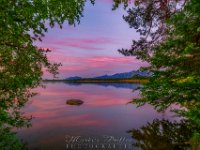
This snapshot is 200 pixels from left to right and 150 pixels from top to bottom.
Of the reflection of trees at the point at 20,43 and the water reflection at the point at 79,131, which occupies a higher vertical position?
the reflection of trees at the point at 20,43

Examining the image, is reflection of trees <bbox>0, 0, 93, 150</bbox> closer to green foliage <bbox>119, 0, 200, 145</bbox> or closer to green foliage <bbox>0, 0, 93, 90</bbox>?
green foliage <bbox>0, 0, 93, 90</bbox>

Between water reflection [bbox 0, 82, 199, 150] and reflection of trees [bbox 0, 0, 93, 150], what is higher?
reflection of trees [bbox 0, 0, 93, 150]

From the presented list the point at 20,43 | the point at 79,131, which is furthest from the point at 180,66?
the point at 79,131

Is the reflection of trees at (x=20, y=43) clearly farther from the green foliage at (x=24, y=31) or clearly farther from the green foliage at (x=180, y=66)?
the green foliage at (x=180, y=66)

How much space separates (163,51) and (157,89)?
63.6 inches

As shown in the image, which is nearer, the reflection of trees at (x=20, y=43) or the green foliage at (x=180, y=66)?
the reflection of trees at (x=20, y=43)

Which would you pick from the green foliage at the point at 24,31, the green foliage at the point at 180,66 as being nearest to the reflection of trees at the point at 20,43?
the green foliage at the point at 24,31

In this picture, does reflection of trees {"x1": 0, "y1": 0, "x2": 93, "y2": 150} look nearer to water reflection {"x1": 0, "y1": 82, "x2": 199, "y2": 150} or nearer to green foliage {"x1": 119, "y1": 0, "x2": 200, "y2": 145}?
water reflection {"x1": 0, "y1": 82, "x2": 199, "y2": 150}

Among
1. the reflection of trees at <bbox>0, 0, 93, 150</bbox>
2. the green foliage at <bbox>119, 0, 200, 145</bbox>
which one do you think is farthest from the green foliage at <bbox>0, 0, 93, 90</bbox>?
the green foliage at <bbox>119, 0, 200, 145</bbox>

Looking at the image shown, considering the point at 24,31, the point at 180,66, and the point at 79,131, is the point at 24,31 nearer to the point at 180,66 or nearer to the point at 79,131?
the point at 180,66

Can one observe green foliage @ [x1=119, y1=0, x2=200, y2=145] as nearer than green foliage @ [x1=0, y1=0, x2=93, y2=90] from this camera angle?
No

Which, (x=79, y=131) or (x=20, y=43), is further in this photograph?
(x=79, y=131)

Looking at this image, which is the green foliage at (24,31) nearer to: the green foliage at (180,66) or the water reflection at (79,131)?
the water reflection at (79,131)

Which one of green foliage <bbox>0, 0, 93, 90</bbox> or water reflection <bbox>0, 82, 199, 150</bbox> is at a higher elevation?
green foliage <bbox>0, 0, 93, 90</bbox>
